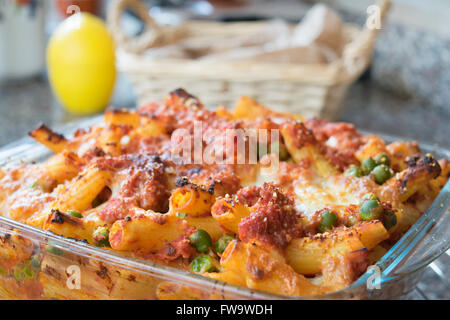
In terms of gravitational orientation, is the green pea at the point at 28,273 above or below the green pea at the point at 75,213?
below

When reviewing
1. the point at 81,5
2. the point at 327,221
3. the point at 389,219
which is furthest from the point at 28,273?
the point at 81,5

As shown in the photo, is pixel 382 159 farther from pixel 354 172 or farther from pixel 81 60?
pixel 81 60

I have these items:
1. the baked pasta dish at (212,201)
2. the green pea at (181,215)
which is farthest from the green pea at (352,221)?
the green pea at (181,215)

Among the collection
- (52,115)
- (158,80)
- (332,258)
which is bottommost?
(52,115)

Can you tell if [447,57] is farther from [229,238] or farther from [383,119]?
[229,238]

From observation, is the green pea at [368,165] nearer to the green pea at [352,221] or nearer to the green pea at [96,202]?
the green pea at [352,221]
